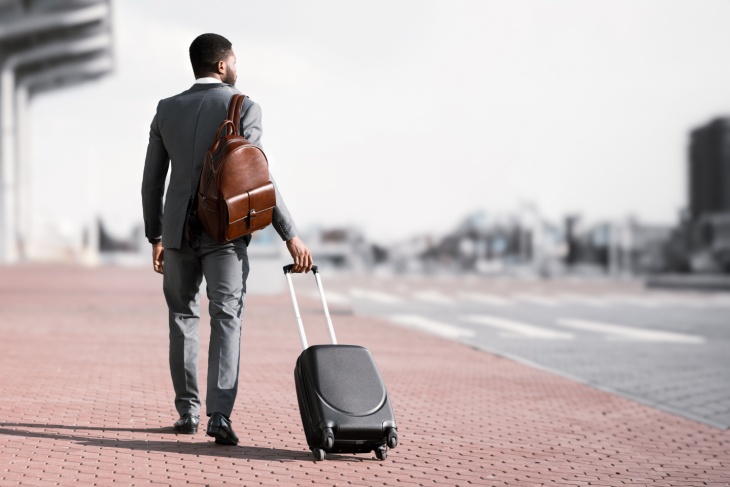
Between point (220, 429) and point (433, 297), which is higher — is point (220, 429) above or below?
above

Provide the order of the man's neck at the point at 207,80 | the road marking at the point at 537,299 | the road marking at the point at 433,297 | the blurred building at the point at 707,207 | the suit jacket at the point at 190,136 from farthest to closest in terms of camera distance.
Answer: the blurred building at the point at 707,207 < the road marking at the point at 433,297 < the road marking at the point at 537,299 < the man's neck at the point at 207,80 < the suit jacket at the point at 190,136

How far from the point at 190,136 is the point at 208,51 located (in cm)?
42

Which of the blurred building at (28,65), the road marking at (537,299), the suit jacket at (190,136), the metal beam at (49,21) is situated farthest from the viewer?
the blurred building at (28,65)

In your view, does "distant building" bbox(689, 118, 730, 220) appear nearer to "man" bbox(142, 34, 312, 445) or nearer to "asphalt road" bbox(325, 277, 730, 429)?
"asphalt road" bbox(325, 277, 730, 429)

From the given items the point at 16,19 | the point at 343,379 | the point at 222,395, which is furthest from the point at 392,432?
the point at 16,19

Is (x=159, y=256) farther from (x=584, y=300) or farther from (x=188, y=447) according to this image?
(x=584, y=300)

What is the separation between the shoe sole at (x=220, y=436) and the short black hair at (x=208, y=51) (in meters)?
1.66

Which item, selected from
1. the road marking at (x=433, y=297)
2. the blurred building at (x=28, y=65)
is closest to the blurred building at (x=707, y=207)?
the road marking at (x=433, y=297)

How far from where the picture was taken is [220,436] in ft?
16.1

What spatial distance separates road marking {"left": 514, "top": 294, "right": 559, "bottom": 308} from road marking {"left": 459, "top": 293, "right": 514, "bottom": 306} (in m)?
0.49

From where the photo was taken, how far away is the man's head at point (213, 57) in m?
5.02

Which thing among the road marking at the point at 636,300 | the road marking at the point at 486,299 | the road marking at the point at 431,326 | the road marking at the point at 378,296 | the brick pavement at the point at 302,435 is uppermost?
the brick pavement at the point at 302,435

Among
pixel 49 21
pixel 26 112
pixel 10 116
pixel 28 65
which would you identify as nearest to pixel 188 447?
pixel 49 21

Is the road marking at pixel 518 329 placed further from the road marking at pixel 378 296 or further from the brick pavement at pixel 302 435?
the road marking at pixel 378 296
